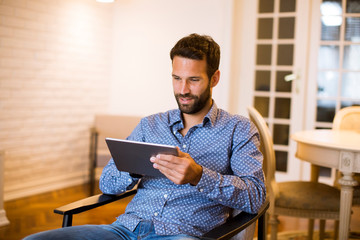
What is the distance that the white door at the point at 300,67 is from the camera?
169 inches

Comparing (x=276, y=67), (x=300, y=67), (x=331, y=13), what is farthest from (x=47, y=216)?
(x=331, y=13)

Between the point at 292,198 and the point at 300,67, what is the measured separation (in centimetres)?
220

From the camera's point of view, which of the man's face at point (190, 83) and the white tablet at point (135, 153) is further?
the man's face at point (190, 83)

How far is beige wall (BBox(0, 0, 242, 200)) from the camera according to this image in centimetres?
396

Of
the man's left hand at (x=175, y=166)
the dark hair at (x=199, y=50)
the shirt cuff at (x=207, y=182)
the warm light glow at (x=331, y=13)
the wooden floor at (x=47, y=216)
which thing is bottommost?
the wooden floor at (x=47, y=216)

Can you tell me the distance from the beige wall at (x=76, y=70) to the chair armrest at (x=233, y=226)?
2865 millimetres

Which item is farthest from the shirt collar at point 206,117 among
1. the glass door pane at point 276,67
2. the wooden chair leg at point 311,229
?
the glass door pane at point 276,67

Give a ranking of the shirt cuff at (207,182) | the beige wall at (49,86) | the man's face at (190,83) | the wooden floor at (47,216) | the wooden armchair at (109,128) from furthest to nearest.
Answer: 1. the wooden armchair at (109,128)
2. the beige wall at (49,86)
3. the wooden floor at (47,216)
4. the man's face at (190,83)
5. the shirt cuff at (207,182)

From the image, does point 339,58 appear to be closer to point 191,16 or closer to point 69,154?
point 191,16

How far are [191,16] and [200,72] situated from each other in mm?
3117

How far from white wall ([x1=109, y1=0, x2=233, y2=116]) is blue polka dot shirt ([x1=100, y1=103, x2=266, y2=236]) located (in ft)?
9.15

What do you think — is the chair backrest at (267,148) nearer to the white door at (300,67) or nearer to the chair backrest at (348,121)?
the chair backrest at (348,121)

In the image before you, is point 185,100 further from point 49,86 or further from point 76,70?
point 76,70

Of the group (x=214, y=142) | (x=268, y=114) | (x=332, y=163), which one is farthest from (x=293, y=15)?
(x=214, y=142)
